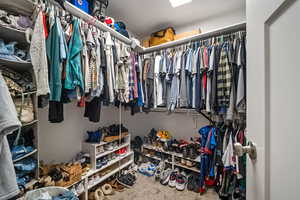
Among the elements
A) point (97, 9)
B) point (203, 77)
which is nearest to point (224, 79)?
point (203, 77)

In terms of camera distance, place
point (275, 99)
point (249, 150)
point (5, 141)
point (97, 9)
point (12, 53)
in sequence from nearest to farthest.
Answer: point (275, 99)
point (249, 150)
point (5, 141)
point (12, 53)
point (97, 9)

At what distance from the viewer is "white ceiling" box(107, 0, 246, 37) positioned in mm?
1800

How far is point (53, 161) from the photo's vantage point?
5.10 feet

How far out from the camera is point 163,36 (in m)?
2.26

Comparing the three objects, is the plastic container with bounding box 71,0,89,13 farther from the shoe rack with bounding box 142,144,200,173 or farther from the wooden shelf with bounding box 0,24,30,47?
the shoe rack with bounding box 142,144,200,173

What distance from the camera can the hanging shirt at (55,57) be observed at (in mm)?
1011

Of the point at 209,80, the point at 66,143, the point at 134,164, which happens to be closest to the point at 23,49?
the point at 66,143

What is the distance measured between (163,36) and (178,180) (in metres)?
2.22

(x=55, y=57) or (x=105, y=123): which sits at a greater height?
(x=55, y=57)

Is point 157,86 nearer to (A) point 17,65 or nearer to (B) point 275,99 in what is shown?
(A) point 17,65

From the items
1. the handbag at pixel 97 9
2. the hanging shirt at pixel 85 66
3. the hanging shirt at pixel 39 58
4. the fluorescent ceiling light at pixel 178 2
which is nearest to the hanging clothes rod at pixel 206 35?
the fluorescent ceiling light at pixel 178 2

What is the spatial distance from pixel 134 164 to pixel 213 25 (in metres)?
2.60

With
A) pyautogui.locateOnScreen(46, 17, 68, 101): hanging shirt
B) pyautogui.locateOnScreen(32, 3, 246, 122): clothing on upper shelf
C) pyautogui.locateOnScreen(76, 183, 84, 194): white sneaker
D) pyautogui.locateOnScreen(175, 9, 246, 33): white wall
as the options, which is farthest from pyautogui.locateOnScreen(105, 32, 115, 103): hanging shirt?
pyautogui.locateOnScreen(175, 9, 246, 33): white wall

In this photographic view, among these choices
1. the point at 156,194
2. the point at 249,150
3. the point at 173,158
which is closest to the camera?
the point at 249,150
